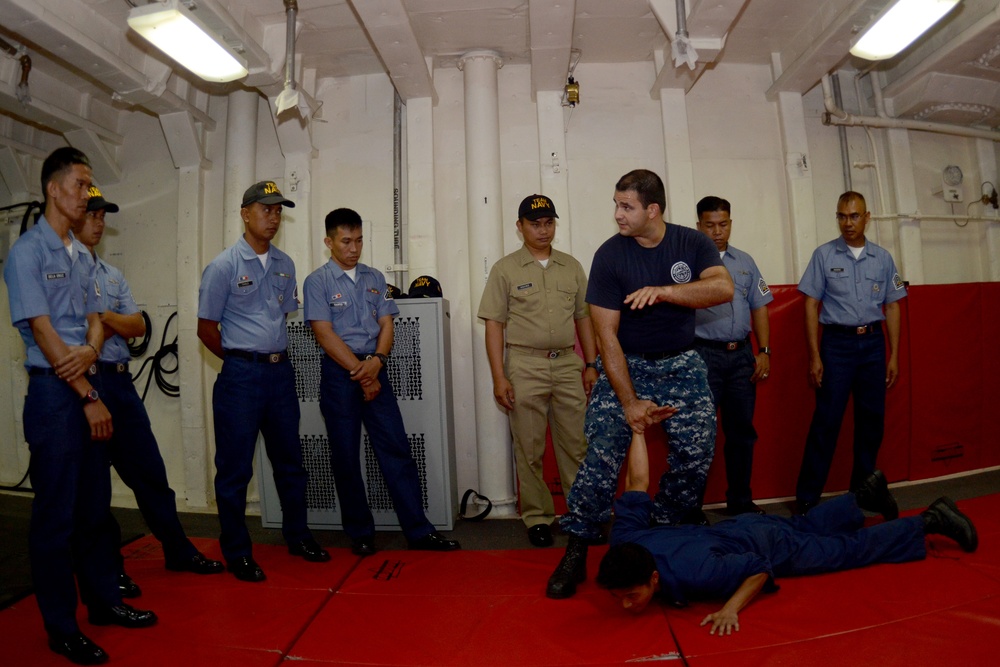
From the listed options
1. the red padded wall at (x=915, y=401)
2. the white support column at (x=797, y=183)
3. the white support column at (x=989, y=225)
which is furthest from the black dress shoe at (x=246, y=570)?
the white support column at (x=989, y=225)

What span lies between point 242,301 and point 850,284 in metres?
3.53

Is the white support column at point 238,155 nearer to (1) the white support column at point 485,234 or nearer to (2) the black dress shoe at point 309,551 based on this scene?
(1) the white support column at point 485,234

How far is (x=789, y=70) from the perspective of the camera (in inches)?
178

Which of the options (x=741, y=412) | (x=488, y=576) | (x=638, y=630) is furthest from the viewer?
(x=741, y=412)

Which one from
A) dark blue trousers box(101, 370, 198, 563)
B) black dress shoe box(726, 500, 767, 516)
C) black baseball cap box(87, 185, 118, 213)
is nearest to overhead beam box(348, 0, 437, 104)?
black baseball cap box(87, 185, 118, 213)

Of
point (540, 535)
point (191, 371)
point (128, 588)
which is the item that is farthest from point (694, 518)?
point (191, 371)

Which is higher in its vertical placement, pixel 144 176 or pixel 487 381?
pixel 144 176

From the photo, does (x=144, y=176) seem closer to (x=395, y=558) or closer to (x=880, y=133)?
(x=395, y=558)

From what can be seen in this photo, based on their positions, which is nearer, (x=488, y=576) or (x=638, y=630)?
(x=638, y=630)

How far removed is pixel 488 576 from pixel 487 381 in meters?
1.75

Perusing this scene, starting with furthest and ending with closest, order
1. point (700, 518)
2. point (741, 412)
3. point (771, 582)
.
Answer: point (741, 412), point (700, 518), point (771, 582)

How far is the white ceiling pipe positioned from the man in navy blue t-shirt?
9.80 feet

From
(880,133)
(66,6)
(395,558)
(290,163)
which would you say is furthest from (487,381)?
(880,133)

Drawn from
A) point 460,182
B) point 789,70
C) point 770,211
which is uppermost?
point 789,70
